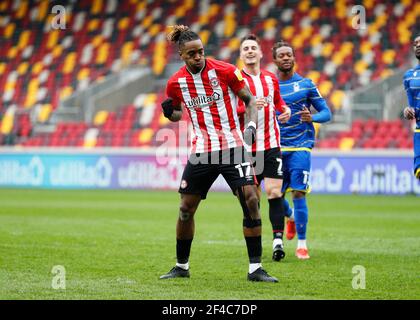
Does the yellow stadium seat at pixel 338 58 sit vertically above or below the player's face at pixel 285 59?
above

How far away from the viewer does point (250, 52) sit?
30.0ft

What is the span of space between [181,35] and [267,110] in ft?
6.93

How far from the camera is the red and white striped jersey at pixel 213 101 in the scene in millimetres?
7293

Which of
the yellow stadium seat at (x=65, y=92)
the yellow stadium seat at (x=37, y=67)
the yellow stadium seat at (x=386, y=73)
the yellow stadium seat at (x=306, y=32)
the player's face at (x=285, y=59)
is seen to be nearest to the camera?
the player's face at (x=285, y=59)

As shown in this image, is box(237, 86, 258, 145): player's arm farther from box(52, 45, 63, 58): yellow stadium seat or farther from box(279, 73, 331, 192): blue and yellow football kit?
box(52, 45, 63, 58): yellow stadium seat

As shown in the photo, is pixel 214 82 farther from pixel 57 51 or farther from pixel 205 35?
pixel 57 51

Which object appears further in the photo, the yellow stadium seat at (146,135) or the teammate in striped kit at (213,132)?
the yellow stadium seat at (146,135)

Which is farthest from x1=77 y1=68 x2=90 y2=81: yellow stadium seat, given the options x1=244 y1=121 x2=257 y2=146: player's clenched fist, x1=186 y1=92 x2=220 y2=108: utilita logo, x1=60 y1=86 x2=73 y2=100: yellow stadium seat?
x1=244 y1=121 x2=257 y2=146: player's clenched fist

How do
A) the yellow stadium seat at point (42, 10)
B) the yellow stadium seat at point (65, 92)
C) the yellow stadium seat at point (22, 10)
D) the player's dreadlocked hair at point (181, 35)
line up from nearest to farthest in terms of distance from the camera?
1. the player's dreadlocked hair at point (181, 35)
2. the yellow stadium seat at point (65, 92)
3. the yellow stadium seat at point (42, 10)
4. the yellow stadium seat at point (22, 10)

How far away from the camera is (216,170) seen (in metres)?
→ 7.39

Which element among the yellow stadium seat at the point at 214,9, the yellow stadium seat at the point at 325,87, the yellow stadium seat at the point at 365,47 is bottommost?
the yellow stadium seat at the point at 325,87

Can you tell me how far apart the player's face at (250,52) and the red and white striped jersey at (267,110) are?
18cm

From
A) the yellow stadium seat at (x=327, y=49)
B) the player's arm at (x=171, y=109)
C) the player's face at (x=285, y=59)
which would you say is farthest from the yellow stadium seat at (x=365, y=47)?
the player's arm at (x=171, y=109)

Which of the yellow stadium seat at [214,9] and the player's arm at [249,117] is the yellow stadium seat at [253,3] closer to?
the yellow stadium seat at [214,9]
